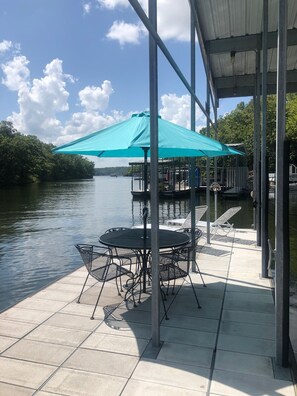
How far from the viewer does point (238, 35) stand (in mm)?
5609

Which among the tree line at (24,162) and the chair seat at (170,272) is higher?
the tree line at (24,162)

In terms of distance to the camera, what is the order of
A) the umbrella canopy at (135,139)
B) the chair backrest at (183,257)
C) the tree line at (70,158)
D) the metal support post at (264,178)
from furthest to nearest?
1. the tree line at (70,158)
2. the metal support post at (264,178)
3. the chair backrest at (183,257)
4. the umbrella canopy at (135,139)

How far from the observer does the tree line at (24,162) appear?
51678 millimetres

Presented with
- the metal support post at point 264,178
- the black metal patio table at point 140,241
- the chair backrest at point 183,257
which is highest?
the metal support post at point 264,178

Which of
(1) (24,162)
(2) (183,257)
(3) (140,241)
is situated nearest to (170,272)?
(2) (183,257)

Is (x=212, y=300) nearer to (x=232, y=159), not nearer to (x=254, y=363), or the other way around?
(x=254, y=363)

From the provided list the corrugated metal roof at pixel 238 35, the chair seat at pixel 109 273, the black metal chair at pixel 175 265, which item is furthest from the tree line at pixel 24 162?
the black metal chair at pixel 175 265

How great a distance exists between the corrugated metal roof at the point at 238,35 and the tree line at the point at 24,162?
4650 centimetres

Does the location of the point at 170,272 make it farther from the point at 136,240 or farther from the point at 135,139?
the point at 135,139

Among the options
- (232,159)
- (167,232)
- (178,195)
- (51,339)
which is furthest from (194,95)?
(232,159)

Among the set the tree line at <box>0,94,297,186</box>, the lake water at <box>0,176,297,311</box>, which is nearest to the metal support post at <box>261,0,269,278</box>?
the lake water at <box>0,176,297,311</box>

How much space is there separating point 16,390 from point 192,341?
1.33 metres

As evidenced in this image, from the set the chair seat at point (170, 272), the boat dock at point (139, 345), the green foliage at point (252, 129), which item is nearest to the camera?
the boat dock at point (139, 345)

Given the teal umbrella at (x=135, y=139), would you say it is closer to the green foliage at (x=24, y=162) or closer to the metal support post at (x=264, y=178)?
the metal support post at (x=264, y=178)
